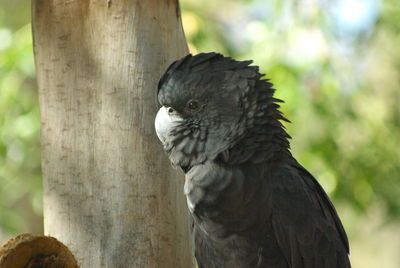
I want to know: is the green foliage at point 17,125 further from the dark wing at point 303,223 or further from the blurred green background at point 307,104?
the dark wing at point 303,223

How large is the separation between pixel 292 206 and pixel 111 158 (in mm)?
1035

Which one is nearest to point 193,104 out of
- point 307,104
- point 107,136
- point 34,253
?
point 107,136

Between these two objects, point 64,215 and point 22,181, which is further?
point 22,181

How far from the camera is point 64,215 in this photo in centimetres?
322

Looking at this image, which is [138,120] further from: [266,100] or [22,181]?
[22,181]

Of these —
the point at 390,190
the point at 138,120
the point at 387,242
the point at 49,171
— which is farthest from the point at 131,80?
the point at 387,242

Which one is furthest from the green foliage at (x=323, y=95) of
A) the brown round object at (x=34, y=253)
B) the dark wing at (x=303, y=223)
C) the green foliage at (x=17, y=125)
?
the brown round object at (x=34, y=253)

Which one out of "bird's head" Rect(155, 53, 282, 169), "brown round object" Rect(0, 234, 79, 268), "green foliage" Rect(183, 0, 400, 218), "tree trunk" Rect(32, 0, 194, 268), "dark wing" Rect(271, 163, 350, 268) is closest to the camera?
"brown round object" Rect(0, 234, 79, 268)

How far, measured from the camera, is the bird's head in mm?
2928

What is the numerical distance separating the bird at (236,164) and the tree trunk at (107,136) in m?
0.21

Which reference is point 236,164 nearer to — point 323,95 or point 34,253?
point 34,253

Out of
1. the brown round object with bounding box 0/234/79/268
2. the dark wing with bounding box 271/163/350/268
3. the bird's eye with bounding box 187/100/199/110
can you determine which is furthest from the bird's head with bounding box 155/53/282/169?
the brown round object with bounding box 0/234/79/268

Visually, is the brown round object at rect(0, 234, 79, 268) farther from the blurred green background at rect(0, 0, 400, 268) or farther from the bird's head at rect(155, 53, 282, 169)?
the blurred green background at rect(0, 0, 400, 268)

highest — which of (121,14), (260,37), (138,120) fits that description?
(260,37)
